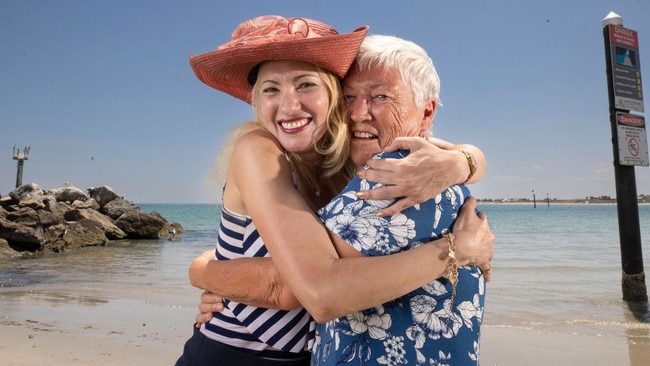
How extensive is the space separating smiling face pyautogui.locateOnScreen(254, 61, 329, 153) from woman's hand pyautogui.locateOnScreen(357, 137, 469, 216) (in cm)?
43

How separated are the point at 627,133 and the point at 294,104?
312 inches

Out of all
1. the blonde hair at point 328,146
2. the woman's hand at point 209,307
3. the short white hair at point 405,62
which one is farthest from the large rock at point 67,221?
the short white hair at point 405,62

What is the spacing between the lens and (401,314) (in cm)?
150

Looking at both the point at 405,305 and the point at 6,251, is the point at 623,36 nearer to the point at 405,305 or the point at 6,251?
the point at 405,305

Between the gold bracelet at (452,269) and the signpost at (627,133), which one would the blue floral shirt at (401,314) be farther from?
the signpost at (627,133)

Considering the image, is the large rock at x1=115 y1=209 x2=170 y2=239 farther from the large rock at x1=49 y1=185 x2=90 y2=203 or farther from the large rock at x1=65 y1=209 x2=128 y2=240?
the large rock at x1=49 y1=185 x2=90 y2=203

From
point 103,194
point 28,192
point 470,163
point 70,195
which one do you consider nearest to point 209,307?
point 470,163

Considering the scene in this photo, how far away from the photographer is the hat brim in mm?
1837

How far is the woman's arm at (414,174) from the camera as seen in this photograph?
148 centimetres

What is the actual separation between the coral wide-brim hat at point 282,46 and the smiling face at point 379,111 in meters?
0.10

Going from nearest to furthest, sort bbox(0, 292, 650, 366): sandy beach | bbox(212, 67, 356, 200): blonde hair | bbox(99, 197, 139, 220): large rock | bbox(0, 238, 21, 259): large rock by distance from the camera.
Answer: bbox(212, 67, 356, 200): blonde hair, bbox(0, 292, 650, 366): sandy beach, bbox(0, 238, 21, 259): large rock, bbox(99, 197, 139, 220): large rock

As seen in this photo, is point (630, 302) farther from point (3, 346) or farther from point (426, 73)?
point (3, 346)

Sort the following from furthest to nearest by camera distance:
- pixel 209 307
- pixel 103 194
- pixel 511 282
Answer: pixel 103 194 < pixel 511 282 < pixel 209 307

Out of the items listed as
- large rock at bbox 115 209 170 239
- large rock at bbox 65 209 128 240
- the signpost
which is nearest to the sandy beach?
the signpost
